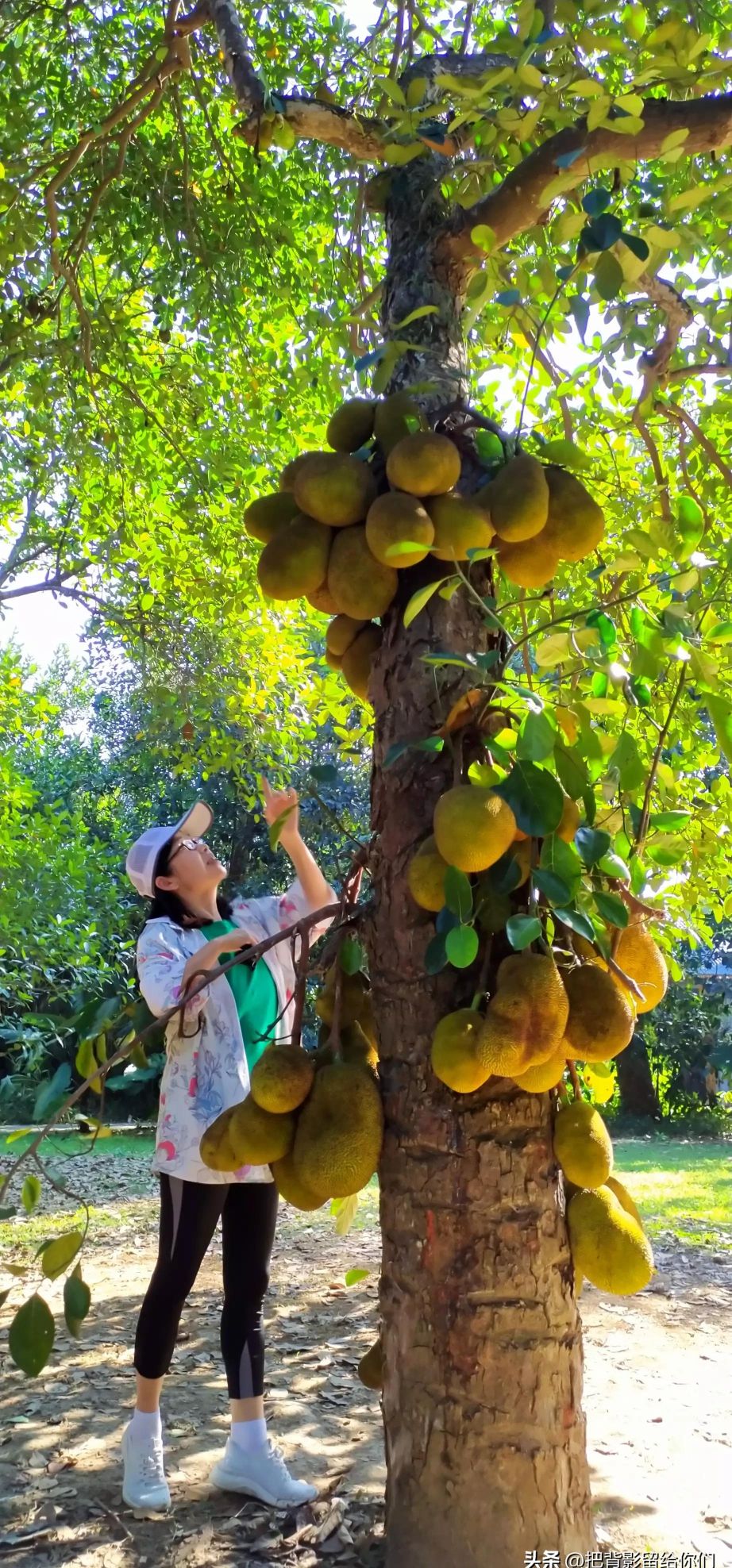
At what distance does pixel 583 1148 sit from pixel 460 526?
2.56ft

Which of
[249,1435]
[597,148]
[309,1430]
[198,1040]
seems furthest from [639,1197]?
[597,148]

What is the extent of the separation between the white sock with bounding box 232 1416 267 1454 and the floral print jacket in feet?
1.54

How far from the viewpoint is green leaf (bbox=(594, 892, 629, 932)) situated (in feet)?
3.99

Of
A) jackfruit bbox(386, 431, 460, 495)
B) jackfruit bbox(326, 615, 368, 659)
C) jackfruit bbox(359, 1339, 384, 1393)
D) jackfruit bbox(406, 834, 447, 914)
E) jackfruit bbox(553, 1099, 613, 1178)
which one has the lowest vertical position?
jackfruit bbox(359, 1339, 384, 1393)

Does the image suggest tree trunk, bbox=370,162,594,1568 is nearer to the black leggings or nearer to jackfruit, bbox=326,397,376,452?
jackfruit, bbox=326,397,376,452

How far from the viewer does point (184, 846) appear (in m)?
2.30

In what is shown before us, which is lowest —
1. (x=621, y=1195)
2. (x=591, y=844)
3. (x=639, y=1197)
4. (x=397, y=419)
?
(x=639, y=1197)

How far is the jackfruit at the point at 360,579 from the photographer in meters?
1.41

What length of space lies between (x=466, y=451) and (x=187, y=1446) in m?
2.21

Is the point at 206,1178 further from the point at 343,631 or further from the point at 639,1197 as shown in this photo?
the point at 639,1197

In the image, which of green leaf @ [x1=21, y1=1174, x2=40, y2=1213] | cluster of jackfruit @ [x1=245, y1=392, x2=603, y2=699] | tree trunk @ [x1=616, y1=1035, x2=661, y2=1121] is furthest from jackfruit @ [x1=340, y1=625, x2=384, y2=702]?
tree trunk @ [x1=616, y1=1035, x2=661, y2=1121]

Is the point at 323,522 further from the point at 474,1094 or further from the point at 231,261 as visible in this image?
the point at 231,261

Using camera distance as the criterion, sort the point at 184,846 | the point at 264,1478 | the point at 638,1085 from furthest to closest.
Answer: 1. the point at 638,1085
2. the point at 184,846
3. the point at 264,1478

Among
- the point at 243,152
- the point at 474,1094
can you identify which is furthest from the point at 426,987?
the point at 243,152
